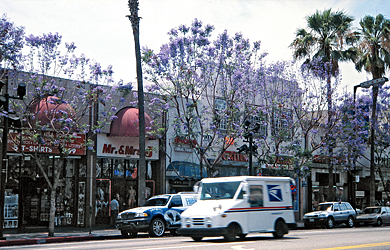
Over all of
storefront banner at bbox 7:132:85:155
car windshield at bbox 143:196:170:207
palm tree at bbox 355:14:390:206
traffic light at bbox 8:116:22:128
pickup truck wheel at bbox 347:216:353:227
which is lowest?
pickup truck wheel at bbox 347:216:353:227

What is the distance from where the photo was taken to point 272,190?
17500 mm

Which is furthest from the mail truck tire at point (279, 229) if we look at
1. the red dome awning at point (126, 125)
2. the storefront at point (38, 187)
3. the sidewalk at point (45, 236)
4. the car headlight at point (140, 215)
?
the red dome awning at point (126, 125)

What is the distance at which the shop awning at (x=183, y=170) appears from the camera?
29828 millimetres

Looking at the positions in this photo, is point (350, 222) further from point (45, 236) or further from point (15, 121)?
point (15, 121)

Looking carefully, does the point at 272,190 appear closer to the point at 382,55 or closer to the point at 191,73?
the point at 191,73

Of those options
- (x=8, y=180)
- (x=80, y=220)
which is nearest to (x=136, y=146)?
(x=80, y=220)

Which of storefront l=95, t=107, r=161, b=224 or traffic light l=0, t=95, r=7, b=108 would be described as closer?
traffic light l=0, t=95, r=7, b=108

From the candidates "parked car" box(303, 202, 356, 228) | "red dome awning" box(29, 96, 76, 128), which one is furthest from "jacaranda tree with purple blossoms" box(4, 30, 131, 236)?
"parked car" box(303, 202, 356, 228)

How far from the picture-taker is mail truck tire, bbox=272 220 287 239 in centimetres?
1741

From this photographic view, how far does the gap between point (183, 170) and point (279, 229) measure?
514 inches

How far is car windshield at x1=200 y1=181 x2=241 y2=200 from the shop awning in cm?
1214

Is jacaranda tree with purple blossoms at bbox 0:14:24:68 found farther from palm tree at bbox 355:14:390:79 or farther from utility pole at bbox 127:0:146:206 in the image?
palm tree at bbox 355:14:390:79

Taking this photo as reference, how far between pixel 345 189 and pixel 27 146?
93.7 ft

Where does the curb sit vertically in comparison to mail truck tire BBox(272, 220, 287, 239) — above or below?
below
